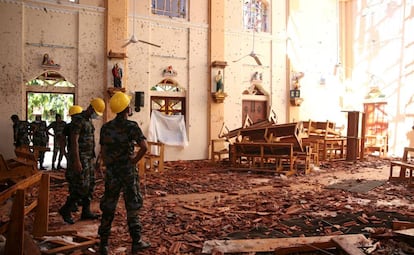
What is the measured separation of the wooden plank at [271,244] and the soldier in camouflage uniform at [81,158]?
2.29 metres

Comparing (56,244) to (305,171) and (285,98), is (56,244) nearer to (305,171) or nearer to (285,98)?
(305,171)

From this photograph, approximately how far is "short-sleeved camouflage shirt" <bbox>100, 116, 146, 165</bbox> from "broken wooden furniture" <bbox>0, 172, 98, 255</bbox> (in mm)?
1041

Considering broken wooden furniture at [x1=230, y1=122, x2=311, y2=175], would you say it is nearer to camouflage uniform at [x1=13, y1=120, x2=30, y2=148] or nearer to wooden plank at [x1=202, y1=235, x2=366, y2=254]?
wooden plank at [x1=202, y1=235, x2=366, y2=254]

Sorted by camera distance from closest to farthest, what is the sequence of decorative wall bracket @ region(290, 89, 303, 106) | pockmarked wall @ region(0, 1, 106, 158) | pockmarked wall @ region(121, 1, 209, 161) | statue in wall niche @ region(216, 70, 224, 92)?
pockmarked wall @ region(0, 1, 106, 158) < pockmarked wall @ region(121, 1, 209, 161) < statue in wall niche @ region(216, 70, 224, 92) < decorative wall bracket @ region(290, 89, 303, 106)

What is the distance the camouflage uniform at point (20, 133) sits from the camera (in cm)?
1138

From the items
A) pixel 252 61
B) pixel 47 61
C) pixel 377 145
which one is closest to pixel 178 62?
pixel 252 61

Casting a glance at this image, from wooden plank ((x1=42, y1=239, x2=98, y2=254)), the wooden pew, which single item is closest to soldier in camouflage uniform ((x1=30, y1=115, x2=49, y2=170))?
the wooden pew

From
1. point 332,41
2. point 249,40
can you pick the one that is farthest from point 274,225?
point 332,41

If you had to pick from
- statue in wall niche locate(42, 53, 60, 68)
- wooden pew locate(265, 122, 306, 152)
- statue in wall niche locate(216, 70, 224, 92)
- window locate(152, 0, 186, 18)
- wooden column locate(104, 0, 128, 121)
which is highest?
window locate(152, 0, 186, 18)

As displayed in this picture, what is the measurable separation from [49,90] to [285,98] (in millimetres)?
11205

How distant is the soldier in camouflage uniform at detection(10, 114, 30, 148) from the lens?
37.4 ft

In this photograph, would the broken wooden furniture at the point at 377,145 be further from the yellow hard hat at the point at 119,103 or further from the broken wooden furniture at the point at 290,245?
the yellow hard hat at the point at 119,103

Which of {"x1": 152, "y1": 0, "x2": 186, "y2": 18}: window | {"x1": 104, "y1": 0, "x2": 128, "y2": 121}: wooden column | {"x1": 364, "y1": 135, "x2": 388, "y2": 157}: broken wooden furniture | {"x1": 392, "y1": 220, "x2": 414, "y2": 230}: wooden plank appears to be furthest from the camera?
{"x1": 364, "y1": 135, "x2": 388, "y2": 157}: broken wooden furniture

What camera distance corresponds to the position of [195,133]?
15.3 meters
